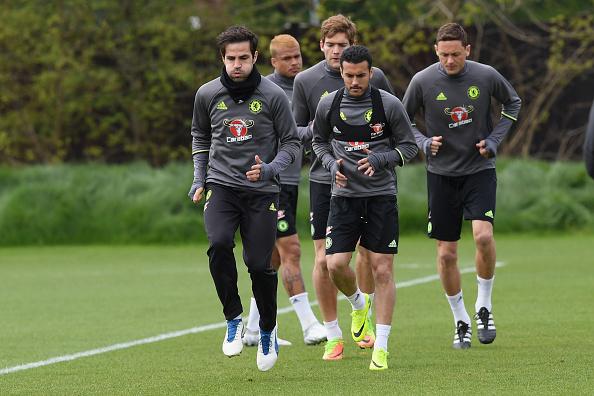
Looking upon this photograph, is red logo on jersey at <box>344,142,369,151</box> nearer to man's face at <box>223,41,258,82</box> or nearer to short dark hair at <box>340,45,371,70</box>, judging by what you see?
short dark hair at <box>340,45,371,70</box>

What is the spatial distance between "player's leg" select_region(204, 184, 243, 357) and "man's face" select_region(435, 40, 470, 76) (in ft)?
7.00

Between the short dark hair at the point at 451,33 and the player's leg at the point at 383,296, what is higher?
the short dark hair at the point at 451,33

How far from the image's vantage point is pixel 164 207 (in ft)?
77.7

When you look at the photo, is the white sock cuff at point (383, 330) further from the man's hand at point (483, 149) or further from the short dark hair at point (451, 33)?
the short dark hair at point (451, 33)

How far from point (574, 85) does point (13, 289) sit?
1437cm

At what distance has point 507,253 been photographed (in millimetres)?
19500

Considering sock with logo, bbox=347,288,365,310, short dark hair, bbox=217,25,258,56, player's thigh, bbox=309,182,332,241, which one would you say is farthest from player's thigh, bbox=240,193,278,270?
player's thigh, bbox=309,182,332,241

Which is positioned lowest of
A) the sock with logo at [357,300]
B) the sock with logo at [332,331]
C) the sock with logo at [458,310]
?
the sock with logo at [458,310]

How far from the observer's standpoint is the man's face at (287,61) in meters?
10.7

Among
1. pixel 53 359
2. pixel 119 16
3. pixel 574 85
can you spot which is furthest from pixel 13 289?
pixel 574 85

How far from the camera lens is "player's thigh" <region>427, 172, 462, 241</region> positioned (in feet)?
33.5

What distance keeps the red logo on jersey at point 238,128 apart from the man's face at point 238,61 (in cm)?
26

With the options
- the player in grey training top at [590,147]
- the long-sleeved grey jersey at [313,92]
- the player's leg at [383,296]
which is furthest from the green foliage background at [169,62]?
the player in grey training top at [590,147]

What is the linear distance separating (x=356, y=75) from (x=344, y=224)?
98cm
